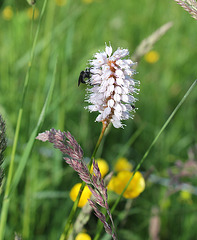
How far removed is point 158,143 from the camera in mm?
2096

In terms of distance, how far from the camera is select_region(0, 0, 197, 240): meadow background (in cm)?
151

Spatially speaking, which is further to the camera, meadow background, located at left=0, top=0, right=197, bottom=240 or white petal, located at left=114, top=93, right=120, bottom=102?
meadow background, located at left=0, top=0, right=197, bottom=240

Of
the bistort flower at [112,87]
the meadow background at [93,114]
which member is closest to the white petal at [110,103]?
the bistort flower at [112,87]

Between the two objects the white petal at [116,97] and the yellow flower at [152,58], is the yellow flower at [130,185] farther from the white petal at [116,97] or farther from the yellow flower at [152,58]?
the yellow flower at [152,58]

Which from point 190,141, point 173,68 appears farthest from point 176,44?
point 190,141

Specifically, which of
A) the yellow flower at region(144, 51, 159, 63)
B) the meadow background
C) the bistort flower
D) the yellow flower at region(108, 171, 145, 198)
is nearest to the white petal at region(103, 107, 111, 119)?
the bistort flower

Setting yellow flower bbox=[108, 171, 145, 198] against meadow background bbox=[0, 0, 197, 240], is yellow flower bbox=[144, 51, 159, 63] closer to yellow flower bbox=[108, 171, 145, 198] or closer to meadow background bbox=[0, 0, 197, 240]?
meadow background bbox=[0, 0, 197, 240]

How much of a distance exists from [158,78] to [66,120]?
1.01 metres

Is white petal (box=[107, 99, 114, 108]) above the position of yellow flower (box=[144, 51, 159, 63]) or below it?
below

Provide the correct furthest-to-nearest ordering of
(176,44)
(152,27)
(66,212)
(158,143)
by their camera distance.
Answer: (152,27), (176,44), (158,143), (66,212)

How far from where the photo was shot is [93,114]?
2316mm

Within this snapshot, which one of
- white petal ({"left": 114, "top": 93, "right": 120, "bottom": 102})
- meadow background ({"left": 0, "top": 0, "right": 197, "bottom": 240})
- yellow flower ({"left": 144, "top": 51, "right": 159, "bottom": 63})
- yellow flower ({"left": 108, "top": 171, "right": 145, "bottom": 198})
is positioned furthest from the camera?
yellow flower ({"left": 144, "top": 51, "right": 159, "bottom": 63})

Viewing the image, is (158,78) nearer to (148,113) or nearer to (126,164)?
(148,113)

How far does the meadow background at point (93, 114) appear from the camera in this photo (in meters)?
1.51
